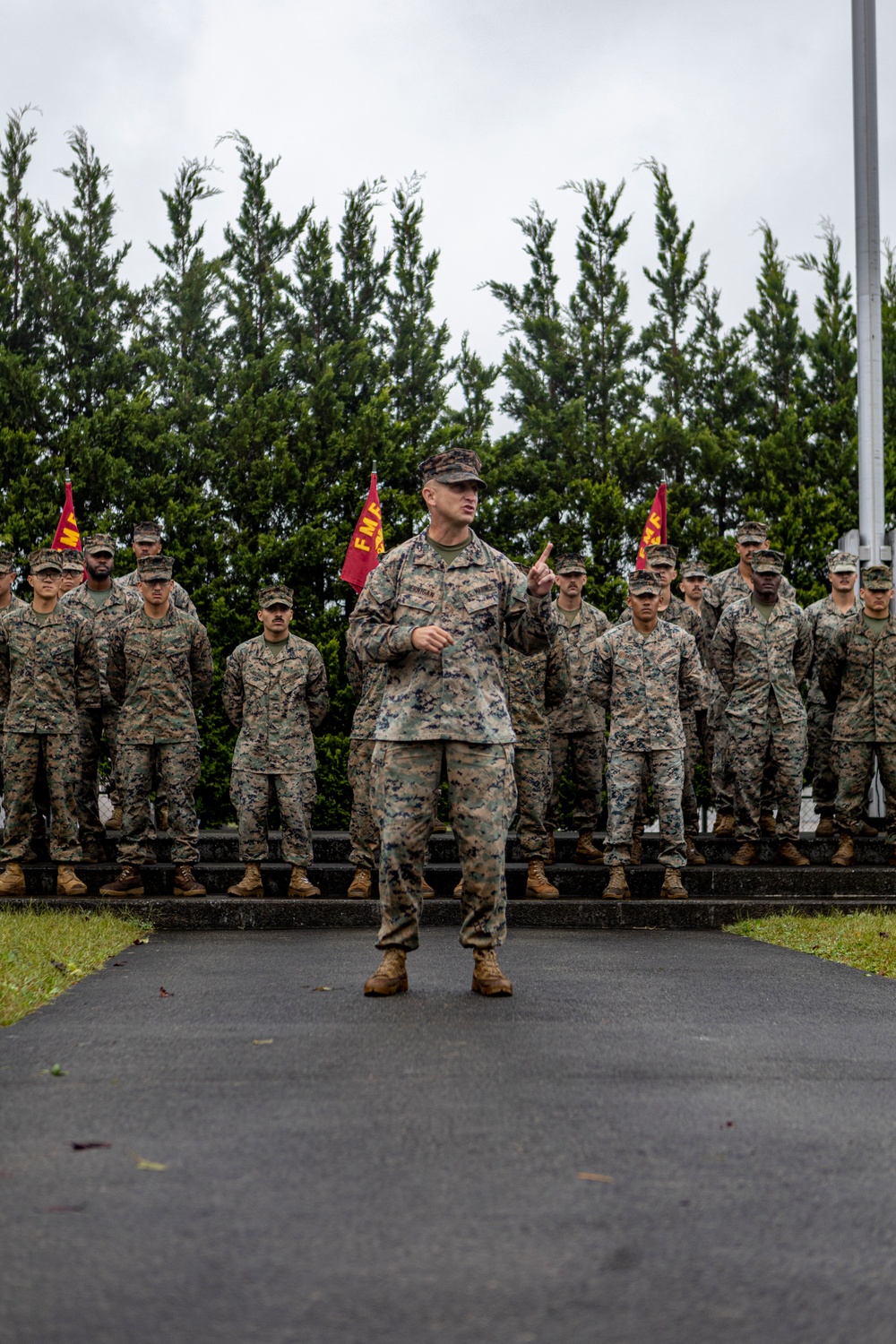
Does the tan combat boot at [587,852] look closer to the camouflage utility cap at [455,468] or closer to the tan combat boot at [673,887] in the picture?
the tan combat boot at [673,887]

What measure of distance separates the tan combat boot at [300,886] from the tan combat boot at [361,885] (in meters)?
0.26

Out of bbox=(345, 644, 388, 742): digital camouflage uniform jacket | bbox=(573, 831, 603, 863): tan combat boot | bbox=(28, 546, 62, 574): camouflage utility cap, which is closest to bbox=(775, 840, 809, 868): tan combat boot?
bbox=(573, 831, 603, 863): tan combat boot

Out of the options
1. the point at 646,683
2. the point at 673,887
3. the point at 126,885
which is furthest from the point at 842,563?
the point at 126,885

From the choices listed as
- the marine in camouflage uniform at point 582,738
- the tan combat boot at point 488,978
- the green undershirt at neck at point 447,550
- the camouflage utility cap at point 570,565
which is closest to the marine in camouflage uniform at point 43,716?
the marine in camouflage uniform at point 582,738

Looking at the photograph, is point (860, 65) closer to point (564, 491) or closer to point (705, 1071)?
point (564, 491)

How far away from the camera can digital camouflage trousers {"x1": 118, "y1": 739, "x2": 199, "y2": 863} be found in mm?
9820

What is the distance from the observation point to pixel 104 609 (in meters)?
11.2

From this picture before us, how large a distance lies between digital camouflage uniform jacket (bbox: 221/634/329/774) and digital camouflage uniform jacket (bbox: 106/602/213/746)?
1.04 feet

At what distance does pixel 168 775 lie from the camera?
991 cm

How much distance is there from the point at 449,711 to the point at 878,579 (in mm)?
6136

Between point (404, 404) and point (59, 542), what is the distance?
474 centimetres

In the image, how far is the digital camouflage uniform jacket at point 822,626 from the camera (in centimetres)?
1108

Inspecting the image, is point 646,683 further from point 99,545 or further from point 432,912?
point 99,545

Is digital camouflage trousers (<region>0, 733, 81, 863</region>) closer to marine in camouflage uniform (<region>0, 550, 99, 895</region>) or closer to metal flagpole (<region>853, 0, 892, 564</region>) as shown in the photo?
marine in camouflage uniform (<region>0, 550, 99, 895</region>)
